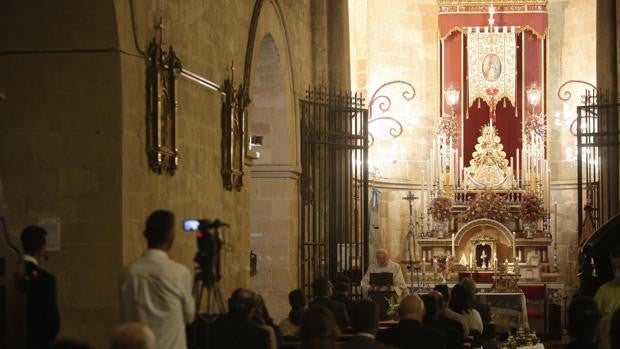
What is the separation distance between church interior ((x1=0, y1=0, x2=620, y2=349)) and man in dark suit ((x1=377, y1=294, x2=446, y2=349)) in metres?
1.28

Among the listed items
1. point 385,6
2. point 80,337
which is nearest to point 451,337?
point 80,337

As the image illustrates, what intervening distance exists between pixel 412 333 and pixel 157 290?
2.00 m

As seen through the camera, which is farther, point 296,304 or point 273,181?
point 273,181

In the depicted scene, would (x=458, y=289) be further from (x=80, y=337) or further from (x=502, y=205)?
(x=502, y=205)

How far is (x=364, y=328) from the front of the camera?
Answer: 788cm

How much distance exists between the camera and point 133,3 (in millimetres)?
11273

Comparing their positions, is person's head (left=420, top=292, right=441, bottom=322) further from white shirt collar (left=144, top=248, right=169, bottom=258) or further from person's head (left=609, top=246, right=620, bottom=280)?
white shirt collar (left=144, top=248, right=169, bottom=258)

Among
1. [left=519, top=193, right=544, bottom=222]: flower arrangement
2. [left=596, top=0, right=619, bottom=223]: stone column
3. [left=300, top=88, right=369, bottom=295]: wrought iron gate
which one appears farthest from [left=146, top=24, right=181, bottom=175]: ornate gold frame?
[left=519, top=193, right=544, bottom=222]: flower arrangement

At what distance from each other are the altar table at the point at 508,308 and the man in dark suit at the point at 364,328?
38.7ft

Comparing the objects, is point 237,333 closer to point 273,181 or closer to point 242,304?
point 242,304

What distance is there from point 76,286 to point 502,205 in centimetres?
1587

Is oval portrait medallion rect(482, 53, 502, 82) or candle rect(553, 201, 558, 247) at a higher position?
oval portrait medallion rect(482, 53, 502, 82)

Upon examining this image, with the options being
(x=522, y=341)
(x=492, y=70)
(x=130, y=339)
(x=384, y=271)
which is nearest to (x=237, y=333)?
(x=130, y=339)

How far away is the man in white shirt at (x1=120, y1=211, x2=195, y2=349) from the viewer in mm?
7469
